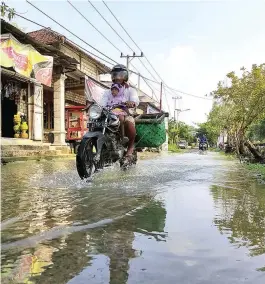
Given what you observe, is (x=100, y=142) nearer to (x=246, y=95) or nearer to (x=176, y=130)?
(x=246, y=95)

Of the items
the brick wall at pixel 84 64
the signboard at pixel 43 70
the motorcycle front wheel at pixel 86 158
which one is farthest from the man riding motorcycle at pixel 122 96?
the brick wall at pixel 84 64

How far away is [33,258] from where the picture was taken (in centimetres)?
210

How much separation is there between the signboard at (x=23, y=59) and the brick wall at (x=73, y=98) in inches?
366

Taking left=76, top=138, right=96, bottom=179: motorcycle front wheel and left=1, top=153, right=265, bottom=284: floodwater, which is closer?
left=1, top=153, right=265, bottom=284: floodwater

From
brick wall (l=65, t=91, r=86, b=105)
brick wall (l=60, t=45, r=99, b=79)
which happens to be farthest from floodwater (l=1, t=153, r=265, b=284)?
brick wall (l=65, t=91, r=86, b=105)

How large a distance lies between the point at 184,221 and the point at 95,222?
0.79 meters

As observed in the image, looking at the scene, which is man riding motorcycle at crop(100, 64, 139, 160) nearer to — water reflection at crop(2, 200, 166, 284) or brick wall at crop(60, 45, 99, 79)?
water reflection at crop(2, 200, 166, 284)

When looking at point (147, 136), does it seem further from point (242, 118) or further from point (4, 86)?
point (242, 118)

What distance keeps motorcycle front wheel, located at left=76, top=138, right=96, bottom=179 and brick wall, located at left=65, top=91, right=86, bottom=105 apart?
19001 millimetres

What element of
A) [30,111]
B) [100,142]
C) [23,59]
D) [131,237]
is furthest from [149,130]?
[30,111]

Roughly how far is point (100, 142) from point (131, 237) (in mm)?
3194

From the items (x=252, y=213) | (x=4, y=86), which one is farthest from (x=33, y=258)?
(x=4, y=86)

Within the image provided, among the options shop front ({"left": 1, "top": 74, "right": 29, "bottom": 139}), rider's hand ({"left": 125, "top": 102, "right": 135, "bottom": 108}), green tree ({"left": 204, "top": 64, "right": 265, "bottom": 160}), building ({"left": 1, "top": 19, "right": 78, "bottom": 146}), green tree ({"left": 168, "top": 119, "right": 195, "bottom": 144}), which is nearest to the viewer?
rider's hand ({"left": 125, "top": 102, "right": 135, "bottom": 108})

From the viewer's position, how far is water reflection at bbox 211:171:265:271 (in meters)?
2.60
